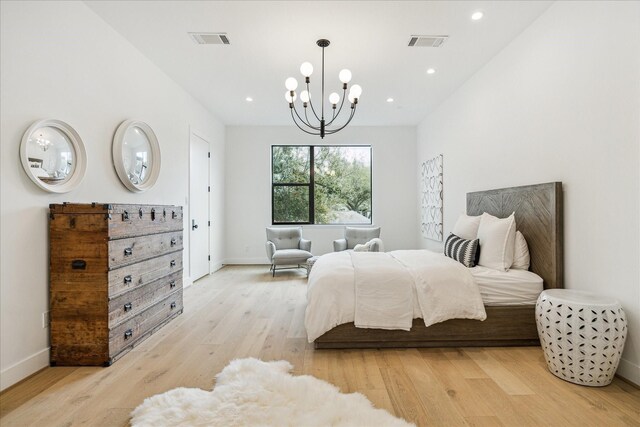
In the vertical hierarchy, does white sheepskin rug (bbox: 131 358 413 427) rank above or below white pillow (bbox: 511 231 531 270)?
below

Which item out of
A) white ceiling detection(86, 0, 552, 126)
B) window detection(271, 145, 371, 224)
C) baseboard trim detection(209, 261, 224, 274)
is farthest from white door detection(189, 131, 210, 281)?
window detection(271, 145, 371, 224)

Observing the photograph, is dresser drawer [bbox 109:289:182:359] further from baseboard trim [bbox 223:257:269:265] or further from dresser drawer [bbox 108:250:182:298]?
baseboard trim [bbox 223:257:269:265]

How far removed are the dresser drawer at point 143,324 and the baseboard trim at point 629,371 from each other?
350 cm

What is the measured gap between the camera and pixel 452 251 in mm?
3352

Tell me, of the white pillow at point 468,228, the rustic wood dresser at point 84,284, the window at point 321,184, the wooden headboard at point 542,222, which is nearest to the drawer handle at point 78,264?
the rustic wood dresser at point 84,284

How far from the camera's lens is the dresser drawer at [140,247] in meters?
2.44

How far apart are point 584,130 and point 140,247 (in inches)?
142

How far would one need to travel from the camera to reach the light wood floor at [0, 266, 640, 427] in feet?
5.84

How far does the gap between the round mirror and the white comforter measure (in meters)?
2.16

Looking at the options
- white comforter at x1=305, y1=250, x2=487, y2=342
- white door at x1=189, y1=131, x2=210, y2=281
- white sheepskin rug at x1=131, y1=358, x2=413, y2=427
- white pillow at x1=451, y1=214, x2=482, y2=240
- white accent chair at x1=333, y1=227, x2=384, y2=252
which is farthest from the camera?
white accent chair at x1=333, y1=227, x2=384, y2=252

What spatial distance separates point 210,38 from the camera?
324 centimetres

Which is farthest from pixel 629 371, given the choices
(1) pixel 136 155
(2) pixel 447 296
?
(1) pixel 136 155

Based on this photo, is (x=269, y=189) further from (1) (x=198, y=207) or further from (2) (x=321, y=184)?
(1) (x=198, y=207)

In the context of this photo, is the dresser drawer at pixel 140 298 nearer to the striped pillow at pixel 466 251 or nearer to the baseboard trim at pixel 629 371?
the striped pillow at pixel 466 251
